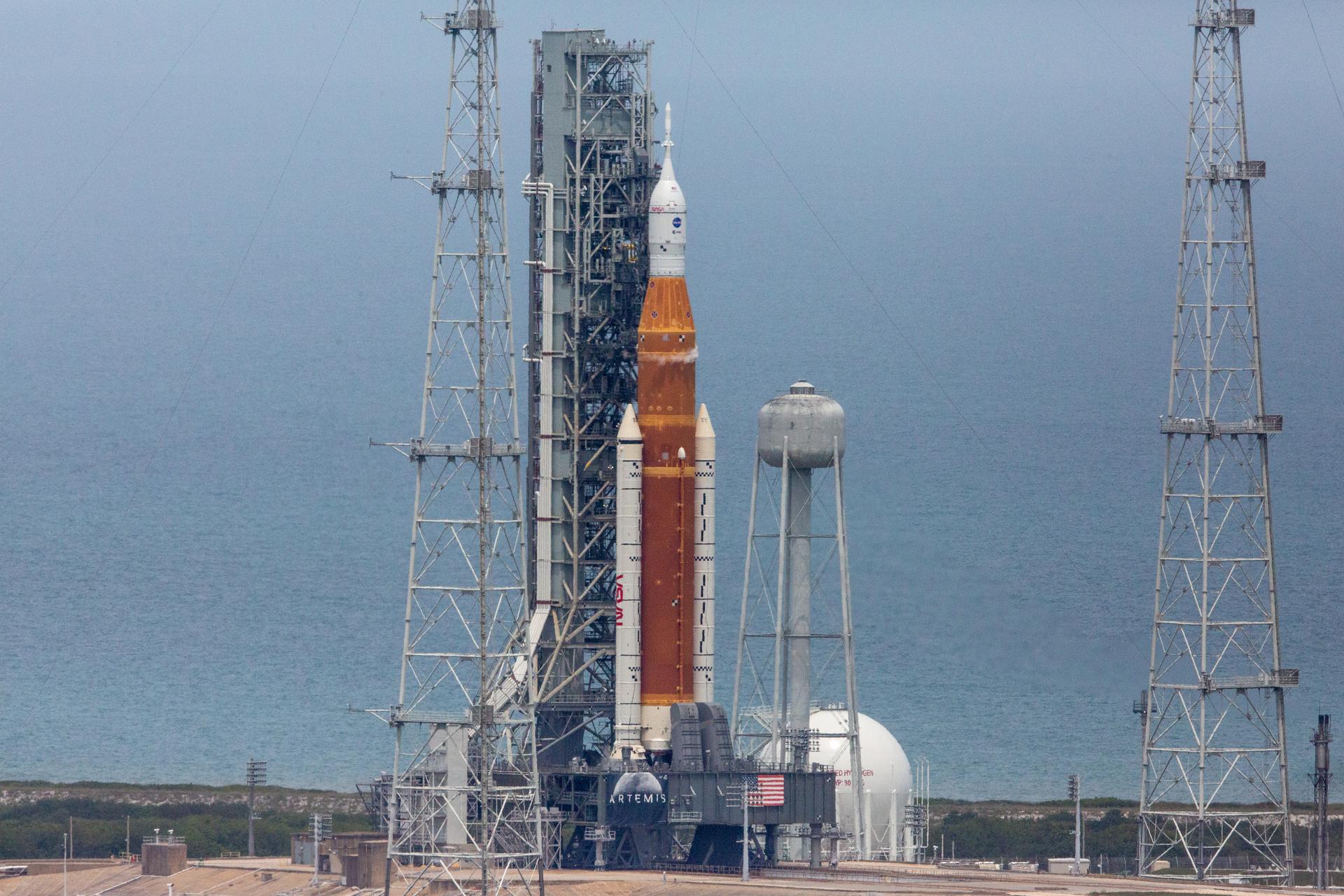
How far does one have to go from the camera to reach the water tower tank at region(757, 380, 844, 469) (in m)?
88.6

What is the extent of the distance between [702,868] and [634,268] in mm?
20005

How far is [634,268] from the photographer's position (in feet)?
295

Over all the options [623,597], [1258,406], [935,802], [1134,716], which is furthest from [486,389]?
[1134,716]

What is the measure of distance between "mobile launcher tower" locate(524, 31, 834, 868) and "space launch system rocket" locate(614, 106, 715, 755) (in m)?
0.06

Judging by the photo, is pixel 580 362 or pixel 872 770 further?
pixel 872 770

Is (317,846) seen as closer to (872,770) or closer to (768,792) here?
(768,792)

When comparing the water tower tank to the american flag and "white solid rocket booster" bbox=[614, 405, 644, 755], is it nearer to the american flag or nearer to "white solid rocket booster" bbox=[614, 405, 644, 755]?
"white solid rocket booster" bbox=[614, 405, 644, 755]

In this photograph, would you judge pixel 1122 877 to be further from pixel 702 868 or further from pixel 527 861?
pixel 527 861

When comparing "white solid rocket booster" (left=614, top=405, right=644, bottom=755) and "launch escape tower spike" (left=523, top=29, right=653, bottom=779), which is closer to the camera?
"white solid rocket booster" (left=614, top=405, right=644, bottom=755)

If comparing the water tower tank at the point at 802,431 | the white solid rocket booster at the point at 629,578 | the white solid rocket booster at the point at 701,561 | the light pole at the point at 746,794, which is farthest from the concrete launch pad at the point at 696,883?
the water tower tank at the point at 802,431

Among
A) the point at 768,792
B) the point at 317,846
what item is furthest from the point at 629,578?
the point at 317,846

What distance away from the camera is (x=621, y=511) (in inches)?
3383

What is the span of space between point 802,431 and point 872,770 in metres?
13.6

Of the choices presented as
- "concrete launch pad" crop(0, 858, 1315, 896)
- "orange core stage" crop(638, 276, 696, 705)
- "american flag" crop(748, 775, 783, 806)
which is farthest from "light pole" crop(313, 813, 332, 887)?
"american flag" crop(748, 775, 783, 806)
